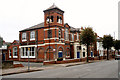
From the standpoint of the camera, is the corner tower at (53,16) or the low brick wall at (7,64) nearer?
the low brick wall at (7,64)

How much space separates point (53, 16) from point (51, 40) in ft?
17.1

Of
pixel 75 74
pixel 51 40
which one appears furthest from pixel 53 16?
pixel 75 74

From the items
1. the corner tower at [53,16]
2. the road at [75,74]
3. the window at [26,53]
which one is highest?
the corner tower at [53,16]

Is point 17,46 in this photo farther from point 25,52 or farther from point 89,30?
point 89,30

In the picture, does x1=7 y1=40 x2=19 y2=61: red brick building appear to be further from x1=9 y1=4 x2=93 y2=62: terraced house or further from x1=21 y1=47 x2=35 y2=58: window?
x1=21 y1=47 x2=35 y2=58: window

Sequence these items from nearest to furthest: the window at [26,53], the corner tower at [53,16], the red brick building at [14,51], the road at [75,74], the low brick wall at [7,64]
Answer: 1. the road at [75,74]
2. the low brick wall at [7,64]
3. the corner tower at [53,16]
4. the window at [26,53]
5. the red brick building at [14,51]

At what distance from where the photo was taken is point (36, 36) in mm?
32156

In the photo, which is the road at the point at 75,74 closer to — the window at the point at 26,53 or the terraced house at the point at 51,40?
the terraced house at the point at 51,40

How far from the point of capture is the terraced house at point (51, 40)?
2808 cm

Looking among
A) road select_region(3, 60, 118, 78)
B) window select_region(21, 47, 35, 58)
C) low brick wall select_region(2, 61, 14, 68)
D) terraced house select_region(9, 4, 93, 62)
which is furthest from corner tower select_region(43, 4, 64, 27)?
road select_region(3, 60, 118, 78)

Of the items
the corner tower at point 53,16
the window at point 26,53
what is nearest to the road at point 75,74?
the corner tower at point 53,16

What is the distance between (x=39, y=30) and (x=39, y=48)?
4288 millimetres

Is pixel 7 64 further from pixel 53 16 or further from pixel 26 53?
pixel 26 53

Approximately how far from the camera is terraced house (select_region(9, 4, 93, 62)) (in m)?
28.1
